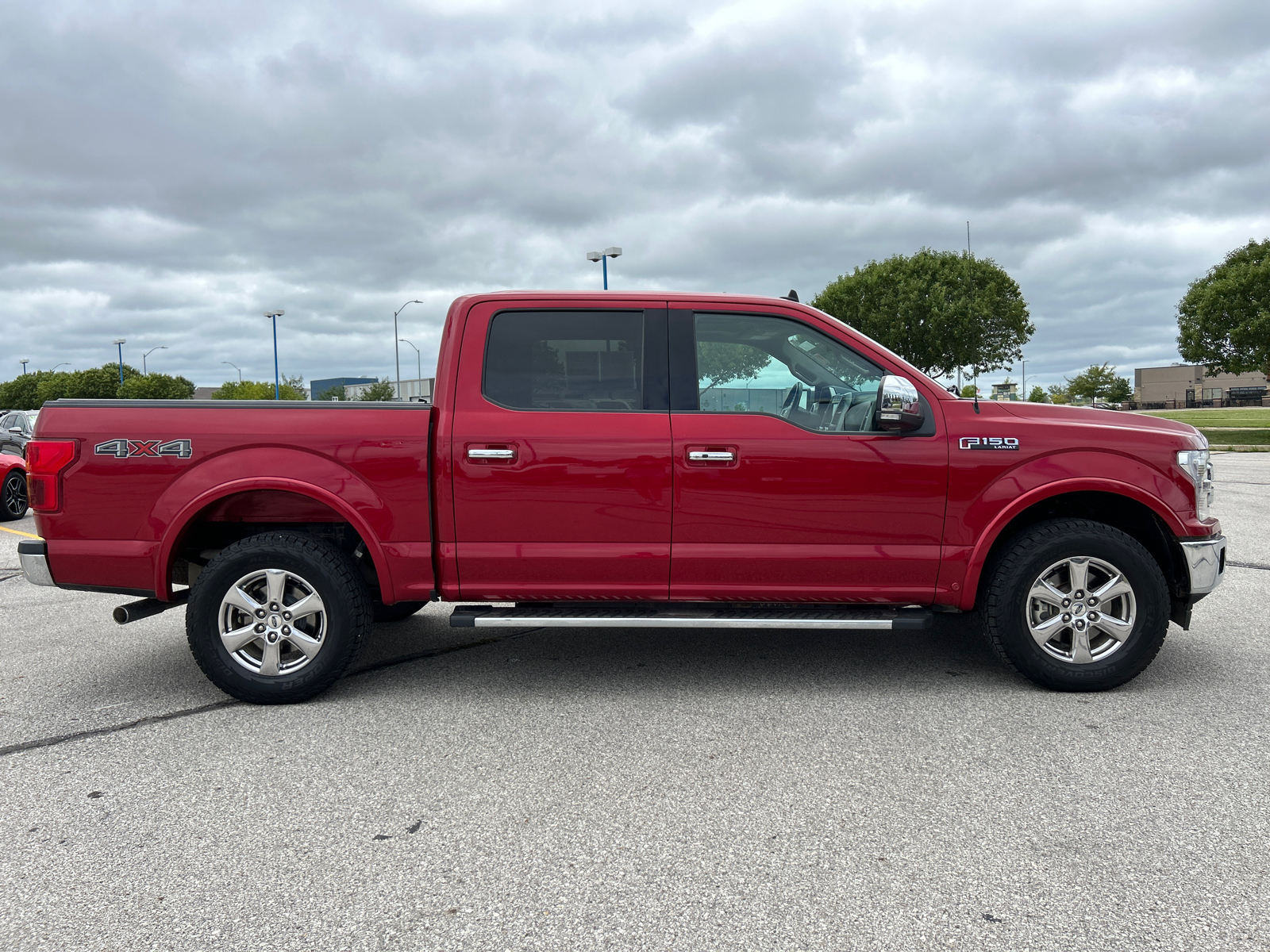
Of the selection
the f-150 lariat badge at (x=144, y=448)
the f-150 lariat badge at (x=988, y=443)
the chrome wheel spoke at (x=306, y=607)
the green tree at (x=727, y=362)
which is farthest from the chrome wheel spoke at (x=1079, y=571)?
the f-150 lariat badge at (x=144, y=448)

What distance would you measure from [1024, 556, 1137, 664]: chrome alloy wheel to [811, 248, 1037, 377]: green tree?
34.4 m

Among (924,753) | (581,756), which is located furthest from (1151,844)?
(581,756)

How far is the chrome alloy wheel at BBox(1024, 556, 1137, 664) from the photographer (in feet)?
13.8

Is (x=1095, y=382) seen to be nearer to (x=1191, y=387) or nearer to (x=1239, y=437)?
(x=1191, y=387)

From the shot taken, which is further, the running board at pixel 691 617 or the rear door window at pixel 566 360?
the rear door window at pixel 566 360

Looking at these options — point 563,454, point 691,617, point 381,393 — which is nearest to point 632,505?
point 563,454

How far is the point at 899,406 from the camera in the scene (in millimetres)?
4020

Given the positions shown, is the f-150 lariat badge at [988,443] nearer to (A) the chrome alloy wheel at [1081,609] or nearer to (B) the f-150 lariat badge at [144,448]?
(A) the chrome alloy wheel at [1081,609]

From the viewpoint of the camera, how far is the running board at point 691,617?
161 inches

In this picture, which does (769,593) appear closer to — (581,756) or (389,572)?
(581,756)

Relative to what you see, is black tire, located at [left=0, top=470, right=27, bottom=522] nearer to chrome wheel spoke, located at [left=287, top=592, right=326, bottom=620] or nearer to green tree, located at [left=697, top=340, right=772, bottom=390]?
chrome wheel spoke, located at [left=287, top=592, right=326, bottom=620]

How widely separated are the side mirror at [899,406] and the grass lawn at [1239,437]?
29.7 meters

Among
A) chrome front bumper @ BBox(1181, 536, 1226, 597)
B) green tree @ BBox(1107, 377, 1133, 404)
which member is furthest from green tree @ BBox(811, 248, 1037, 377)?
green tree @ BBox(1107, 377, 1133, 404)

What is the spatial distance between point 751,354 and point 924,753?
2058 mm
